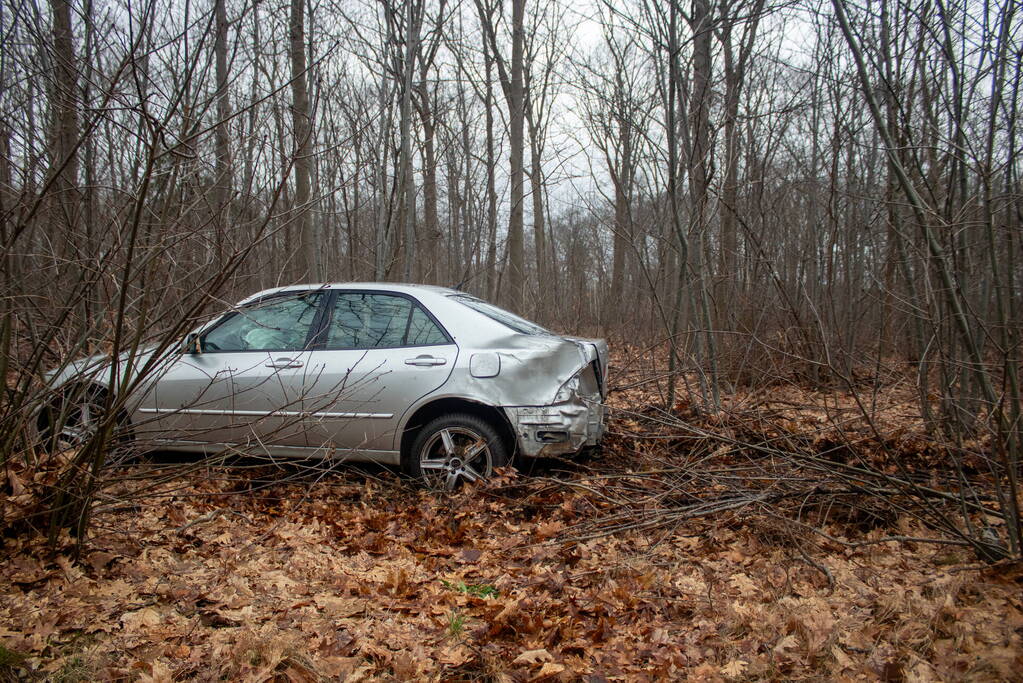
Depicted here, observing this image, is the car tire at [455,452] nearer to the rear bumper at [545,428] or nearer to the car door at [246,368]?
the rear bumper at [545,428]

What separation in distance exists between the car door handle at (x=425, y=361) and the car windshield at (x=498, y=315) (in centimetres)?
51

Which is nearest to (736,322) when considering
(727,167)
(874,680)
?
(727,167)

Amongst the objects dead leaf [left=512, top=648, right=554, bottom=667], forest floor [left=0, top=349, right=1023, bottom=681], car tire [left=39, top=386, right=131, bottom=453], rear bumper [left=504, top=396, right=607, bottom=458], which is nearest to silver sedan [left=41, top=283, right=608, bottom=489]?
rear bumper [left=504, top=396, right=607, bottom=458]

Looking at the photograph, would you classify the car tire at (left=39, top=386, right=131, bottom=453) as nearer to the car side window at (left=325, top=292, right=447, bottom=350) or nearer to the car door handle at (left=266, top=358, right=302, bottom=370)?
the car door handle at (left=266, top=358, right=302, bottom=370)

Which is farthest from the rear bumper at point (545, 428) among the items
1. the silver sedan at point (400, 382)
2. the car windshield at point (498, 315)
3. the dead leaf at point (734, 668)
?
the dead leaf at point (734, 668)

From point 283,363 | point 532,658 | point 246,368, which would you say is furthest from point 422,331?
point 532,658

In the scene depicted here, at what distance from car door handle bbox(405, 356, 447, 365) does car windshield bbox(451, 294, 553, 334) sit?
0.51 metres

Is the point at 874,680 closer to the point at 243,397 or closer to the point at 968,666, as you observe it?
the point at 968,666

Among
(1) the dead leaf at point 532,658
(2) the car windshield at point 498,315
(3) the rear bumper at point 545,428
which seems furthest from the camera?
(2) the car windshield at point 498,315

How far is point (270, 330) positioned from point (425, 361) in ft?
4.29

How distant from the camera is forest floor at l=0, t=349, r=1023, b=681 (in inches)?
97.0

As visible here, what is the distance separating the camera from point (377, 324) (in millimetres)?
4785

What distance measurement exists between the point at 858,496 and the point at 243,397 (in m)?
4.10

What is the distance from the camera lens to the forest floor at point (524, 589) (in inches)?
97.0
